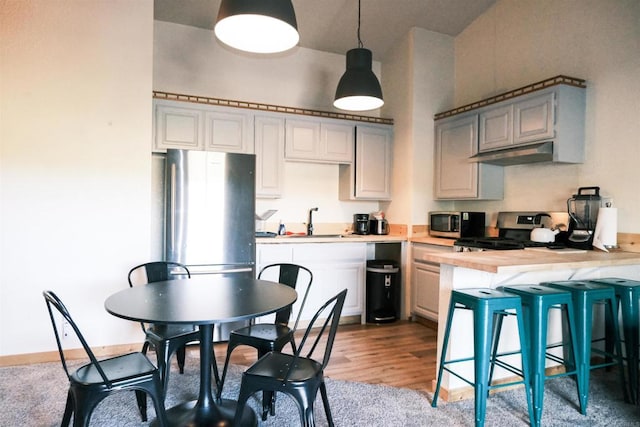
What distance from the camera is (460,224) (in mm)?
3939

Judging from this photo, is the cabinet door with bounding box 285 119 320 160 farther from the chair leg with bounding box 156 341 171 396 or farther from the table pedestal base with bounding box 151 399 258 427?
the table pedestal base with bounding box 151 399 258 427

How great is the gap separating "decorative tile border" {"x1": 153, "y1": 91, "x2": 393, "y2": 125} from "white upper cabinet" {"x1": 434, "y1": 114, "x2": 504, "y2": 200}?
70 cm

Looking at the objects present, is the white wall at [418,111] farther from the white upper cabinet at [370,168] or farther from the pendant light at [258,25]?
the pendant light at [258,25]

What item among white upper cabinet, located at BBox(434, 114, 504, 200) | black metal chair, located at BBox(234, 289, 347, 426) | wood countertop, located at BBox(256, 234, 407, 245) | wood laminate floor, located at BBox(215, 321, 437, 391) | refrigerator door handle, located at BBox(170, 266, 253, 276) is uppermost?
white upper cabinet, located at BBox(434, 114, 504, 200)

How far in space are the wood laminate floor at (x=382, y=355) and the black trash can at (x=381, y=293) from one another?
0.12 m

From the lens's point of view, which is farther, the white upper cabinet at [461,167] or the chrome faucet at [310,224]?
the chrome faucet at [310,224]

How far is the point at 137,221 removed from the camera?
3.22 m

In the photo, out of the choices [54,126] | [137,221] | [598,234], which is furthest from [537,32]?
[54,126]

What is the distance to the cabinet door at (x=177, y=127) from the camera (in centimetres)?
368

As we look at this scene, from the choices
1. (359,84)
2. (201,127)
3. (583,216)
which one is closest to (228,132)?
(201,127)

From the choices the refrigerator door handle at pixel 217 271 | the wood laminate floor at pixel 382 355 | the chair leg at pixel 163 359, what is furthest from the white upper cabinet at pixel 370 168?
the chair leg at pixel 163 359

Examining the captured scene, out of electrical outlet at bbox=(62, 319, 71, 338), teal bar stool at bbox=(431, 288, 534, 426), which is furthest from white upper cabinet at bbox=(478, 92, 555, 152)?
electrical outlet at bbox=(62, 319, 71, 338)

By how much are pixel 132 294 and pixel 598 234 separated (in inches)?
123

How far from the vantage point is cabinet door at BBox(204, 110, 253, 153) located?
3.86 meters
